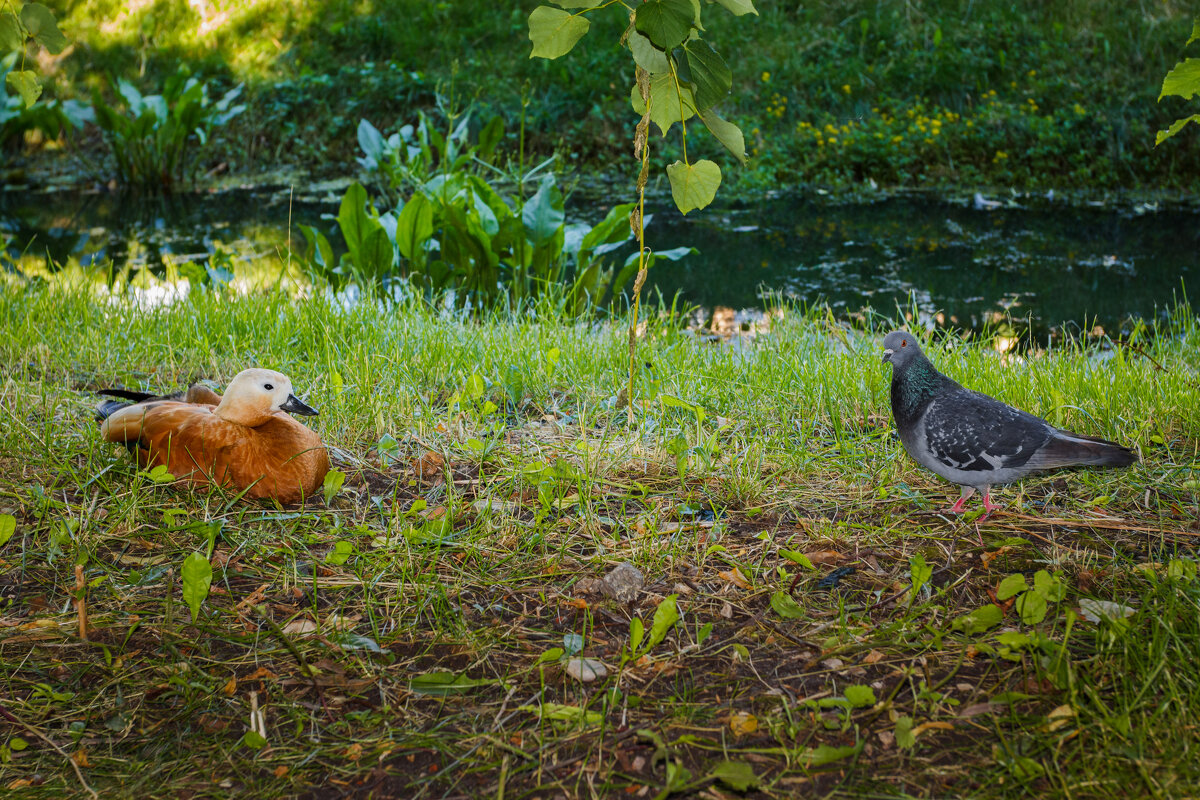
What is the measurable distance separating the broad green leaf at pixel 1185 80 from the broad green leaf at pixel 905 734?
145 cm

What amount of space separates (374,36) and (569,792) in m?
11.1

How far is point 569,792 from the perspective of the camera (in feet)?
4.93

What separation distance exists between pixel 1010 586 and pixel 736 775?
0.76 metres

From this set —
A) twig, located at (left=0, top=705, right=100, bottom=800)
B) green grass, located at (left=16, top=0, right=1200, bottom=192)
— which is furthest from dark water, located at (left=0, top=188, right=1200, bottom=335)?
twig, located at (left=0, top=705, right=100, bottom=800)

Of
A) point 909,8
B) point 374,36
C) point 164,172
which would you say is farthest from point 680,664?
point 374,36

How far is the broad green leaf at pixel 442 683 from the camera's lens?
1.72 meters

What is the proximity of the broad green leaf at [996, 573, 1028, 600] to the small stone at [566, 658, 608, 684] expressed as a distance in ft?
2.68

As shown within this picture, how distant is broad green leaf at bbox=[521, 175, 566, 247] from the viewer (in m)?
4.61

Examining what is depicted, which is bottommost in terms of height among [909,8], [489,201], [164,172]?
[164,172]

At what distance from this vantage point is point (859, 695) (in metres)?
1.63

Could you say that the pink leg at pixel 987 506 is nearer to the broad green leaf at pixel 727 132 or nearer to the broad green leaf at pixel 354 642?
the broad green leaf at pixel 727 132

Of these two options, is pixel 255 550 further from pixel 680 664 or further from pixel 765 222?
pixel 765 222

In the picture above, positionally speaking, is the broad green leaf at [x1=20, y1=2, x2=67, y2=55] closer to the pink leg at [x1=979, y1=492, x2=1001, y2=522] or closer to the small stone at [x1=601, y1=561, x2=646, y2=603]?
the small stone at [x1=601, y1=561, x2=646, y2=603]

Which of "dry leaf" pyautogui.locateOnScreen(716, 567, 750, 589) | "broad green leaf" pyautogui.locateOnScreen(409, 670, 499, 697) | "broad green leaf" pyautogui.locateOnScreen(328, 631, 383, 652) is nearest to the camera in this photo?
"broad green leaf" pyautogui.locateOnScreen(409, 670, 499, 697)
